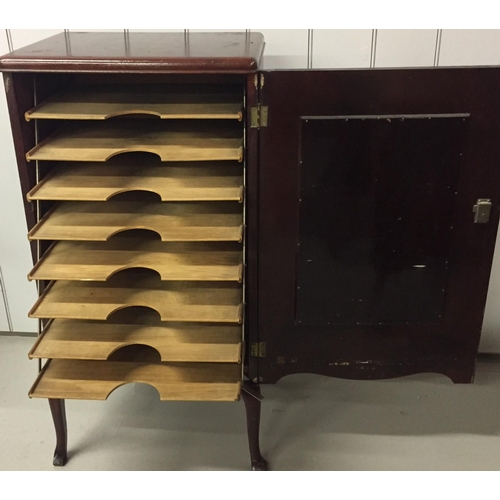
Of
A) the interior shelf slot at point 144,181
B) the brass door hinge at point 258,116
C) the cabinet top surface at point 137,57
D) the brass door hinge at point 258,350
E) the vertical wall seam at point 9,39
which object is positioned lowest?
the brass door hinge at point 258,350

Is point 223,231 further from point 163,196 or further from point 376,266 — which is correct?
point 376,266

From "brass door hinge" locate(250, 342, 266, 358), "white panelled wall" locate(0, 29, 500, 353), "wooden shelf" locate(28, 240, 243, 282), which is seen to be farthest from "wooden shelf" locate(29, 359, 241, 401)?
"white panelled wall" locate(0, 29, 500, 353)

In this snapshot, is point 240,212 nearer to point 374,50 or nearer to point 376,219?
point 376,219

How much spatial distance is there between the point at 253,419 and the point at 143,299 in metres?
0.48

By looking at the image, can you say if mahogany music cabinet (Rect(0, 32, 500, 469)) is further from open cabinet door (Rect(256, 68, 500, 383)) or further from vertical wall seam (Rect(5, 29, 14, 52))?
vertical wall seam (Rect(5, 29, 14, 52))

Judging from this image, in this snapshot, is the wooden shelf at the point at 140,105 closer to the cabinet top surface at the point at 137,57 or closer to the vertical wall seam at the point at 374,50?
the cabinet top surface at the point at 137,57

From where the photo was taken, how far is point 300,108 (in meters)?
1.40

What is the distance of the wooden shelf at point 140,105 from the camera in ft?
4.55

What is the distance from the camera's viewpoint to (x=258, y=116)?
4.63 ft

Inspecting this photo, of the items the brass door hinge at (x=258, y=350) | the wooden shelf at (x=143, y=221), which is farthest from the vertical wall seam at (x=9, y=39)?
the brass door hinge at (x=258, y=350)

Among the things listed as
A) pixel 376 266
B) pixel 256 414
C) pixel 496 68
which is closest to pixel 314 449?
pixel 256 414

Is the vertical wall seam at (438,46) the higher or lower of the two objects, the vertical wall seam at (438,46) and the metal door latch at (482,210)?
the higher

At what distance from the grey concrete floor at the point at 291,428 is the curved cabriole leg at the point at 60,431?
27 mm

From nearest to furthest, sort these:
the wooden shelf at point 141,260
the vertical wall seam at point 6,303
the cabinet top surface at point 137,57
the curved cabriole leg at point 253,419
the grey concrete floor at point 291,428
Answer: the cabinet top surface at point 137,57 < the wooden shelf at point 141,260 < the curved cabriole leg at point 253,419 < the grey concrete floor at point 291,428 < the vertical wall seam at point 6,303
